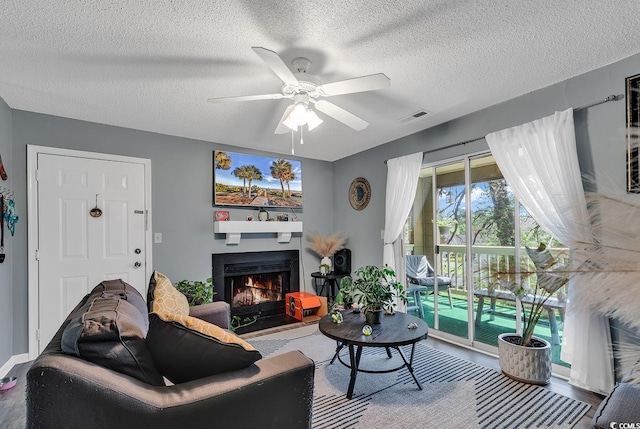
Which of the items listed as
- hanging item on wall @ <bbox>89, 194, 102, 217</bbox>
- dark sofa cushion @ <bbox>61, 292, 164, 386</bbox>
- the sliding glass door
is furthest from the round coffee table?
hanging item on wall @ <bbox>89, 194, 102, 217</bbox>

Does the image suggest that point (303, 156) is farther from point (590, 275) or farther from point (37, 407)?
point (590, 275)

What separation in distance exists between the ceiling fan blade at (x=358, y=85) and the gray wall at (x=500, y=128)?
1226 mm

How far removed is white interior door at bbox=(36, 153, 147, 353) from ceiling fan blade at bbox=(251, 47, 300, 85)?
248cm

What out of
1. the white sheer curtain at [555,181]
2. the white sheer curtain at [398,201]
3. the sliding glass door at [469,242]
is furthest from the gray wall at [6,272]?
the white sheer curtain at [555,181]

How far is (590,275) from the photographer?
1.43 feet

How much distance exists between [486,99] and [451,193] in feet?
3.38

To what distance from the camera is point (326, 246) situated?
4.75 meters

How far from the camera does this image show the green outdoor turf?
280 centimetres

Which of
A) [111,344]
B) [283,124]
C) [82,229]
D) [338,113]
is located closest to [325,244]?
[283,124]

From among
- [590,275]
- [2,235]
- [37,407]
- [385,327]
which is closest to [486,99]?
[385,327]

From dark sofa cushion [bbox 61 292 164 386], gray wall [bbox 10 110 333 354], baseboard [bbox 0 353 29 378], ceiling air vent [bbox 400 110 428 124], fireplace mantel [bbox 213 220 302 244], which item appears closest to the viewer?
dark sofa cushion [bbox 61 292 164 386]

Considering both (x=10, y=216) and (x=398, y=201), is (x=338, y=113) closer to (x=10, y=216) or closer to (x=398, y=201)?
(x=398, y=201)

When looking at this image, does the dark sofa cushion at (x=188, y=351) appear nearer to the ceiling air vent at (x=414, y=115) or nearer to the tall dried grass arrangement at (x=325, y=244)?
the ceiling air vent at (x=414, y=115)

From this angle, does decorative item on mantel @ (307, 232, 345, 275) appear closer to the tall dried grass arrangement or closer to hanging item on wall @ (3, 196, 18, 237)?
the tall dried grass arrangement
